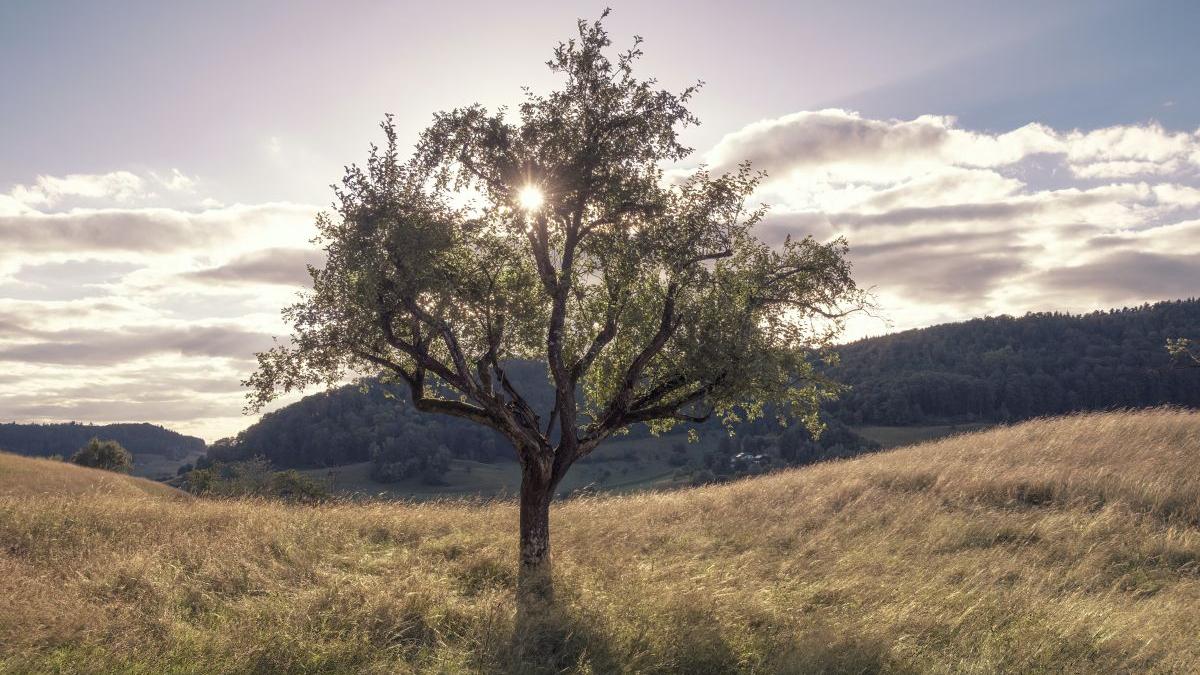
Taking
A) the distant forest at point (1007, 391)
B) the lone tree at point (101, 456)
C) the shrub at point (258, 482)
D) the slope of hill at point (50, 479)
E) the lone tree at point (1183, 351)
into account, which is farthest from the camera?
the distant forest at point (1007, 391)

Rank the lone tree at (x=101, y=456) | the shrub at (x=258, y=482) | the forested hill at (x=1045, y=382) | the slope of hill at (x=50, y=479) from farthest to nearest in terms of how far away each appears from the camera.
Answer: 1. the forested hill at (x=1045, y=382)
2. the lone tree at (x=101, y=456)
3. the shrub at (x=258, y=482)
4. the slope of hill at (x=50, y=479)

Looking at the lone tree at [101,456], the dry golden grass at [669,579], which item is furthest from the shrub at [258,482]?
the dry golden grass at [669,579]

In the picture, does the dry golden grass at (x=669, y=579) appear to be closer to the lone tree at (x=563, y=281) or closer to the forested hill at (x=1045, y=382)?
the lone tree at (x=563, y=281)

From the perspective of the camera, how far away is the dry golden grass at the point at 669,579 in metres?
11.9

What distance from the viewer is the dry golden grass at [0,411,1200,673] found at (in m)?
11.9

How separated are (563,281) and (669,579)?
7.23 meters

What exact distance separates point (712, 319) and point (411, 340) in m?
7.35

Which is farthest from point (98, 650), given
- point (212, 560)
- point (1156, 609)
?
point (1156, 609)

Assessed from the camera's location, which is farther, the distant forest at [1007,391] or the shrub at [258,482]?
the distant forest at [1007,391]

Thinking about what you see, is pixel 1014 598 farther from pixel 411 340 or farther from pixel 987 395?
pixel 987 395

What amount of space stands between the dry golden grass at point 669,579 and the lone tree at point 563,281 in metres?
3.11

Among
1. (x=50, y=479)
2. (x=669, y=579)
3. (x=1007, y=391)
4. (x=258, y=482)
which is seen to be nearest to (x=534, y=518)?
(x=669, y=579)

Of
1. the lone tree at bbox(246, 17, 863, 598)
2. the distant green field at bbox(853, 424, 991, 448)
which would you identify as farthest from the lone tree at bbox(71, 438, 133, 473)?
the distant green field at bbox(853, 424, 991, 448)

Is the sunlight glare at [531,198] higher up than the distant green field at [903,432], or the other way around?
the sunlight glare at [531,198]
